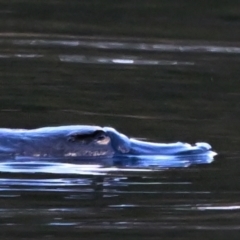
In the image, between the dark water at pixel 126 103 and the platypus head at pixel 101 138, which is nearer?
the dark water at pixel 126 103

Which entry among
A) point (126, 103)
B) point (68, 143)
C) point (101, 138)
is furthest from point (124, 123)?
point (68, 143)

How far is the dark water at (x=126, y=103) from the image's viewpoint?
8359mm

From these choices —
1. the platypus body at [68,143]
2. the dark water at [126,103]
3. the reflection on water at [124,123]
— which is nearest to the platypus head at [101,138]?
the platypus body at [68,143]

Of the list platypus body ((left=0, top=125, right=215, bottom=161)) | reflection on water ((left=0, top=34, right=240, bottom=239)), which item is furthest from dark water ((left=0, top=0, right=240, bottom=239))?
platypus body ((left=0, top=125, right=215, bottom=161))

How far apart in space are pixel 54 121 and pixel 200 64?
525cm

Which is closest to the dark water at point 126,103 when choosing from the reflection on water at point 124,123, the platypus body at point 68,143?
the reflection on water at point 124,123

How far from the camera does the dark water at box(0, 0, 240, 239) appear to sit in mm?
8359

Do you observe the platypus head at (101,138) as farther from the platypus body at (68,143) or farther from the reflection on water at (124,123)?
the reflection on water at (124,123)

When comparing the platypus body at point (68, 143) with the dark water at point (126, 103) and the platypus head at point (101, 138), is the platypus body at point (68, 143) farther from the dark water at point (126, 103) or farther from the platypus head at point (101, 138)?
the dark water at point (126, 103)

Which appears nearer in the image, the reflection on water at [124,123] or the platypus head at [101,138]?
the reflection on water at [124,123]

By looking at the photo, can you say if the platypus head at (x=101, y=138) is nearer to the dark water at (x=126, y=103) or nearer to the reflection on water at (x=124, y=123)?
the reflection on water at (x=124, y=123)

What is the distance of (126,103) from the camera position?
13.5 meters

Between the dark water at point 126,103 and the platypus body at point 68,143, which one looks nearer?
the dark water at point 126,103

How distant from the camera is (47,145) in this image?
32.4 ft
